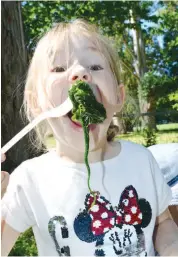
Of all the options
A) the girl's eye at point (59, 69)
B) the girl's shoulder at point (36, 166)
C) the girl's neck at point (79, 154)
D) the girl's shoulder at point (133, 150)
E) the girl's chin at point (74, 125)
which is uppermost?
the girl's eye at point (59, 69)

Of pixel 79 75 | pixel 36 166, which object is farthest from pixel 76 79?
pixel 36 166

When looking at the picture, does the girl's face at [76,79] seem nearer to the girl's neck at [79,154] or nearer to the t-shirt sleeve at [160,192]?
the girl's neck at [79,154]

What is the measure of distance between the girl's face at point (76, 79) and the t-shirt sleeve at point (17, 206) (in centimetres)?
15

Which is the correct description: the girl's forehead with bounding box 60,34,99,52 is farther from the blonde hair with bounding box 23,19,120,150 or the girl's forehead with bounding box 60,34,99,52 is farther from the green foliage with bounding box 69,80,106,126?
the green foliage with bounding box 69,80,106,126

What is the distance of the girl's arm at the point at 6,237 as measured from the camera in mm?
1027

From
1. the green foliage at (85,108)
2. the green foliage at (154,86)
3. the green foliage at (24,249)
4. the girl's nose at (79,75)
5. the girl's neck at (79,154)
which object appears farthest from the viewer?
the green foliage at (154,86)

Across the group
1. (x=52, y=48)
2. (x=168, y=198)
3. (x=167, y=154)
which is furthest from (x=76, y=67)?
(x=167, y=154)

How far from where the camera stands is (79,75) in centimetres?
102

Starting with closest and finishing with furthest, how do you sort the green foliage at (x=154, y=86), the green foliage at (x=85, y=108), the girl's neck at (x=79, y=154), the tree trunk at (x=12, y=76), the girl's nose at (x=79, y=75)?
the green foliage at (x=85, y=108), the girl's nose at (x=79, y=75), the girl's neck at (x=79, y=154), the tree trunk at (x=12, y=76), the green foliage at (x=154, y=86)

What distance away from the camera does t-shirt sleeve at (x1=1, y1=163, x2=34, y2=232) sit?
1050mm

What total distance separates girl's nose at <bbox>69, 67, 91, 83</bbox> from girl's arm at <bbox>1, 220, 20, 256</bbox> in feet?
1.28

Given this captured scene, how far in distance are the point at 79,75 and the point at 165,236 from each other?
1.64 ft

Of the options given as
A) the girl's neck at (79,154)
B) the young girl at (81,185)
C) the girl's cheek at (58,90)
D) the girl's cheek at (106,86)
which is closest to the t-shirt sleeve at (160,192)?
the young girl at (81,185)

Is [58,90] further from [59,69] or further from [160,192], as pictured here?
[160,192]
